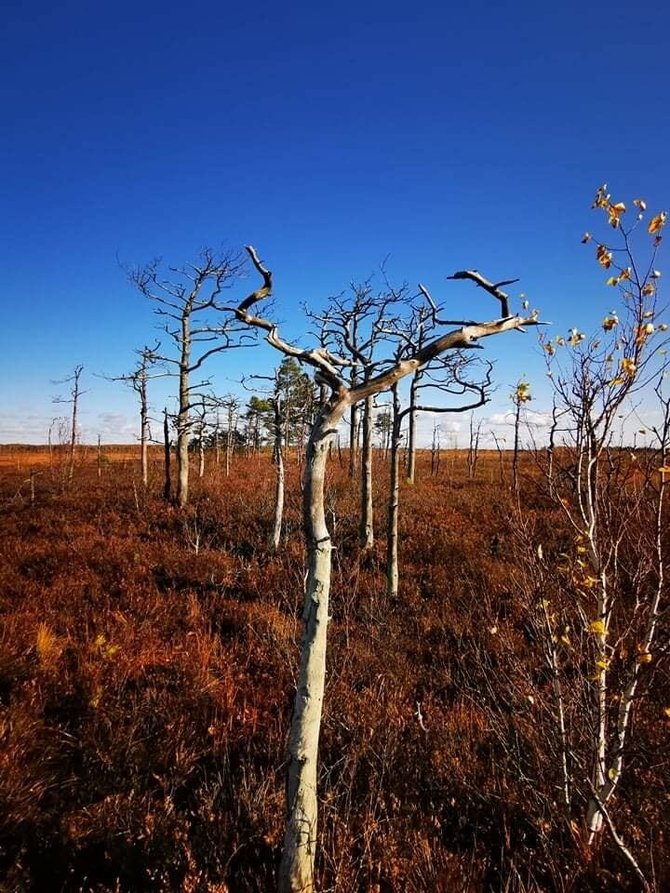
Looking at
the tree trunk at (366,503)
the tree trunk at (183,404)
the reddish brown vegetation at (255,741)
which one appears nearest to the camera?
the reddish brown vegetation at (255,741)

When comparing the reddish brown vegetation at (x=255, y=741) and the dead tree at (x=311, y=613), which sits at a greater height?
the dead tree at (x=311, y=613)

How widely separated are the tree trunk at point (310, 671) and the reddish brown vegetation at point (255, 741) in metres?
0.83

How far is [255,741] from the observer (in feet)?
16.7

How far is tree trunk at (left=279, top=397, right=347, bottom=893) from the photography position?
256 cm

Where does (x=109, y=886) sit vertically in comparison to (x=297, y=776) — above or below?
below

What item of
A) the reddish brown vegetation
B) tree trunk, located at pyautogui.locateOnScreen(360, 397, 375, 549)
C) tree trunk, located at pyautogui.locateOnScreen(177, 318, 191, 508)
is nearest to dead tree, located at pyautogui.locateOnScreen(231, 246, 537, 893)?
the reddish brown vegetation

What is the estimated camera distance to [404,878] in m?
3.26

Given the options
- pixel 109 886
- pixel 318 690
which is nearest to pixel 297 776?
pixel 318 690

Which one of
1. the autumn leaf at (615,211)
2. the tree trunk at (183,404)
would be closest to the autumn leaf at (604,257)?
the autumn leaf at (615,211)

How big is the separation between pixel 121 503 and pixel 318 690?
17.7 m

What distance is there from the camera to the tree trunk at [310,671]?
8.39ft

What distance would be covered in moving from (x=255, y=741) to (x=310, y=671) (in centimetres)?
332

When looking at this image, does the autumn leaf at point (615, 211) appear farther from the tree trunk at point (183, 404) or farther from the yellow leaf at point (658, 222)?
the tree trunk at point (183, 404)

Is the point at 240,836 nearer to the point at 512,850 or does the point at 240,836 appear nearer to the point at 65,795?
the point at 65,795
